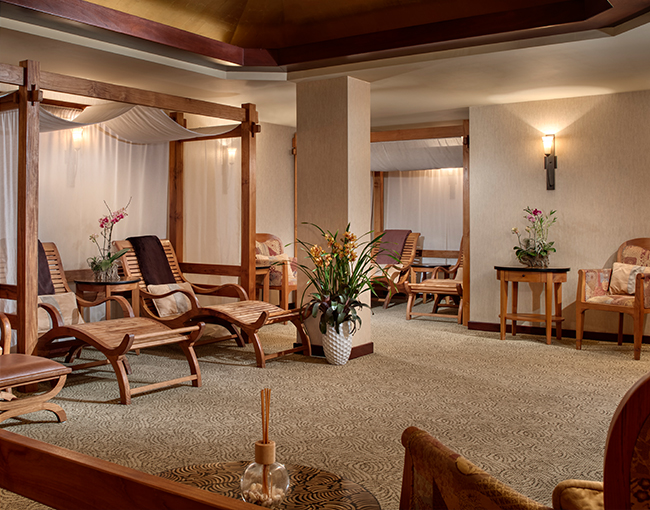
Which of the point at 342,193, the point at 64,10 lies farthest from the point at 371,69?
the point at 64,10

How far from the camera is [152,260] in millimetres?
6375

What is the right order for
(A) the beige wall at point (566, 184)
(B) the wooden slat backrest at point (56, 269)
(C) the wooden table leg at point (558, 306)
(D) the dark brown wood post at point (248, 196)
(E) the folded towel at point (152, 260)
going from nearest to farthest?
(B) the wooden slat backrest at point (56, 269) → (D) the dark brown wood post at point (248, 196) → (E) the folded towel at point (152, 260) → (A) the beige wall at point (566, 184) → (C) the wooden table leg at point (558, 306)

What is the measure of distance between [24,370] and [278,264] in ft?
13.0

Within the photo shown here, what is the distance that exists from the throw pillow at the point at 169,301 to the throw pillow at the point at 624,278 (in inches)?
163

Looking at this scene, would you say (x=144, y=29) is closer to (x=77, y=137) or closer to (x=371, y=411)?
(x=77, y=137)

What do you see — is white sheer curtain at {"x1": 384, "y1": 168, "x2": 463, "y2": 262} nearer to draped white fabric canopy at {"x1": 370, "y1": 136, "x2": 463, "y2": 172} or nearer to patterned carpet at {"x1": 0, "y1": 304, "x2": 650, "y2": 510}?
draped white fabric canopy at {"x1": 370, "y1": 136, "x2": 463, "y2": 172}

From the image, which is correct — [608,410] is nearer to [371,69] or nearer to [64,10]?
[371,69]

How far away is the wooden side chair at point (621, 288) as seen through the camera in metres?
5.56

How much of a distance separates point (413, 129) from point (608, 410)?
476 centimetres

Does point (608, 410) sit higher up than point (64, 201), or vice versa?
point (64, 201)

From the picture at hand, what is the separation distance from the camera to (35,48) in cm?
496

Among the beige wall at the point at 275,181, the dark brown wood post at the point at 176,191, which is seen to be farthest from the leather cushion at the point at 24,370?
the beige wall at the point at 275,181

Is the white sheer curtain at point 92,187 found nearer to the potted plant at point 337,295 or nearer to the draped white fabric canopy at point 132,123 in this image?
the draped white fabric canopy at point 132,123

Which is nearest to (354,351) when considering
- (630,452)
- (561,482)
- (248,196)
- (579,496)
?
(248,196)
